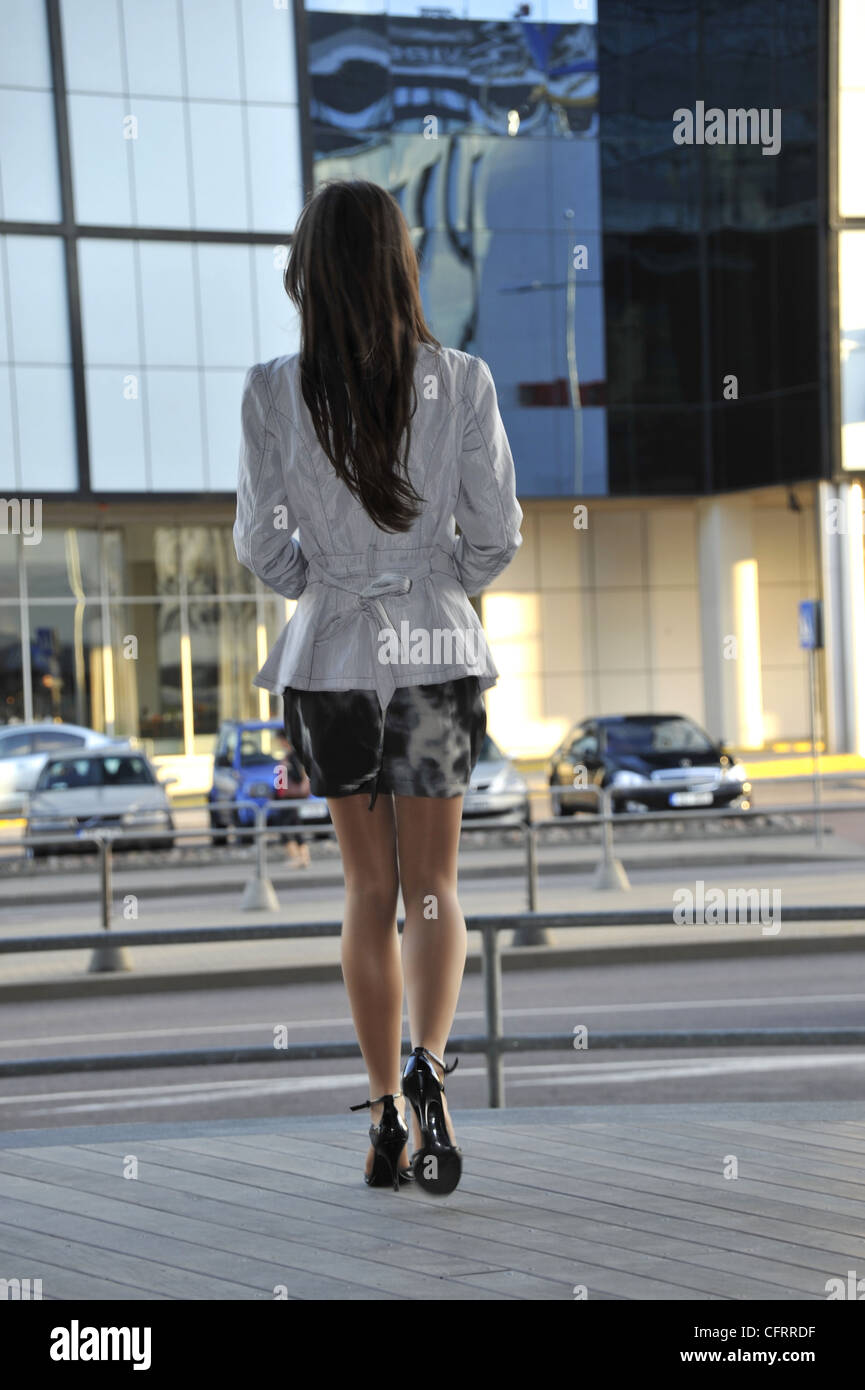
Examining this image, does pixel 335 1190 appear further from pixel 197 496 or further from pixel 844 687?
pixel 844 687

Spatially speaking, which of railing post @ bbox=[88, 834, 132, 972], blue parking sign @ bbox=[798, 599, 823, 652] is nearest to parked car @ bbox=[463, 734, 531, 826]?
blue parking sign @ bbox=[798, 599, 823, 652]

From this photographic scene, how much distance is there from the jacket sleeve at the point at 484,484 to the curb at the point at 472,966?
8220mm

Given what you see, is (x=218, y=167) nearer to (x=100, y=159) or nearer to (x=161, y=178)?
(x=161, y=178)

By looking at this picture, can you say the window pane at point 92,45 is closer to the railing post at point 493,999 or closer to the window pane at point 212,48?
the window pane at point 212,48

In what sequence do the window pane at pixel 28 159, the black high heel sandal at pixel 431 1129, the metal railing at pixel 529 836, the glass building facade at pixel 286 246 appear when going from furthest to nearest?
the glass building facade at pixel 286 246
the window pane at pixel 28 159
the metal railing at pixel 529 836
the black high heel sandal at pixel 431 1129

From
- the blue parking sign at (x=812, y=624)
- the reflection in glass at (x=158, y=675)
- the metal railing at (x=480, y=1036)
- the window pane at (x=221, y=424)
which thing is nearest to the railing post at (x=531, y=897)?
the metal railing at (x=480, y=1036)

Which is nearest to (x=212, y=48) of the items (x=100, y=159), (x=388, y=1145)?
(x=100, y=159)

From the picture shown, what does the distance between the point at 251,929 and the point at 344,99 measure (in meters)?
29.4

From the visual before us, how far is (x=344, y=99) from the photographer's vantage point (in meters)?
31.6

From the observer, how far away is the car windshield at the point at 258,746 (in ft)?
69.1

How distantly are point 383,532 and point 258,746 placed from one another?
18070 millimetres

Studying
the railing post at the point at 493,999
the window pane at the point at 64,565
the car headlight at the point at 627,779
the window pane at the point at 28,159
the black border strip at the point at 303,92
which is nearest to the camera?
the railing post at the point at 493,999

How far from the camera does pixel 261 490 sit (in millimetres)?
3453
